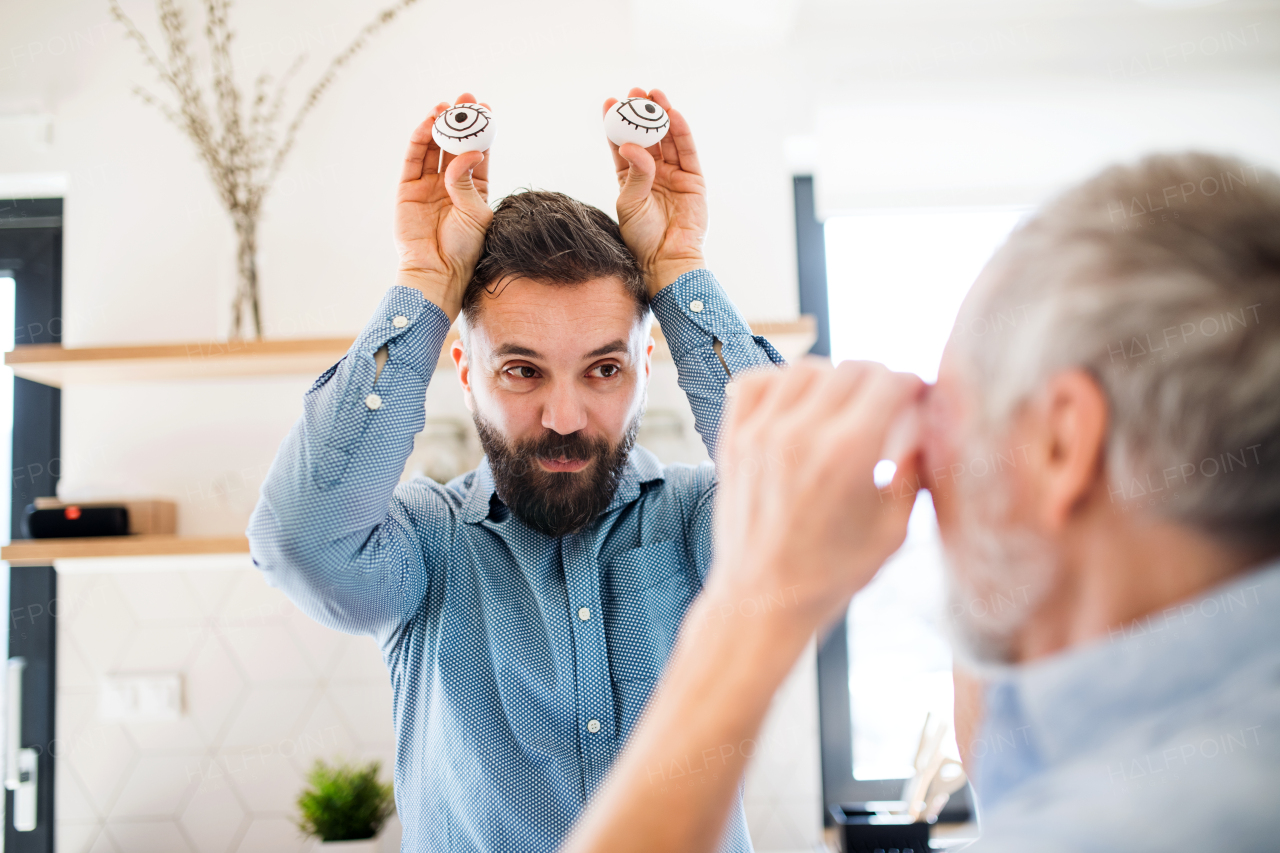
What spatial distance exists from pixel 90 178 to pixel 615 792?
2.25 metres

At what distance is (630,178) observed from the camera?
107cm

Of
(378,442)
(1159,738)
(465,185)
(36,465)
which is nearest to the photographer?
(1159,738)

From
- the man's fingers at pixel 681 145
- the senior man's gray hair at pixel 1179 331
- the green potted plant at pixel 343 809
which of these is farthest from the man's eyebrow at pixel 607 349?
the green potted plant at pixel 343 809

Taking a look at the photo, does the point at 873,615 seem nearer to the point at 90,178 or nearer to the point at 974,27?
the point at 974,27

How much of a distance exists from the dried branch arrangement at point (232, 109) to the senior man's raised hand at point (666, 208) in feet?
3.97

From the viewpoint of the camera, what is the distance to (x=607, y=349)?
1035 millimetres

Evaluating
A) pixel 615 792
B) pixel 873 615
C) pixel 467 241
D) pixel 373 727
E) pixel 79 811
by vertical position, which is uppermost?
pixel 467 241

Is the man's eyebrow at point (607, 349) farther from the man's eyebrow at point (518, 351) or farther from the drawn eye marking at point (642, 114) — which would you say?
the drawn eye marking at point (642, 114)

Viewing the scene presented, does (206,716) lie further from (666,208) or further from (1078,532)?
(1078,532)

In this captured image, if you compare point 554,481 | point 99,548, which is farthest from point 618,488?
point 99,548

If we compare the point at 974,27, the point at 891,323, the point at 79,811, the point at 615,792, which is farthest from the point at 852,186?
the point at 79,811

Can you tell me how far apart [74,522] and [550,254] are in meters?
1.32

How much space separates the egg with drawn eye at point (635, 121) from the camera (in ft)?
3.32

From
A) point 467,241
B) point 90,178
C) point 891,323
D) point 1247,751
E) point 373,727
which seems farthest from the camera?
point 891,323
